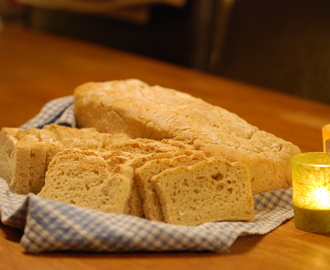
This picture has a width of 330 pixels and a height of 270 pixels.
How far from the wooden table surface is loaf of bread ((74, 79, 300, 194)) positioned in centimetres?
22

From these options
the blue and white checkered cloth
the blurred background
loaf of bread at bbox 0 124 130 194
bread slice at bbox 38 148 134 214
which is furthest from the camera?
the blurred background

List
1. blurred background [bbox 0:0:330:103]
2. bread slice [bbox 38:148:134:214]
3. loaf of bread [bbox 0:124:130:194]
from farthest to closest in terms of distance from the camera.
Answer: blurred background [bbox 0:0:330:103] → loaf of bread [bbox 0:124:130:194] → bread slice [bbox 38:148:134:214]

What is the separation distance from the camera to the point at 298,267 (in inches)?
54.8

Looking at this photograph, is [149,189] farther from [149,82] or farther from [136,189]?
[149,82]

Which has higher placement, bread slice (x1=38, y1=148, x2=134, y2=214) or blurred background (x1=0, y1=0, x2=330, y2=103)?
blurred background (x1=0, y1=0, x2=330, y2=103)

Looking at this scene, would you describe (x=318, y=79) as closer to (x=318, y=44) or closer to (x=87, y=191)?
(x=318, y=44)

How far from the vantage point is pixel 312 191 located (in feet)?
5.14

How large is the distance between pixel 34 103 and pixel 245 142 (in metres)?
1.69

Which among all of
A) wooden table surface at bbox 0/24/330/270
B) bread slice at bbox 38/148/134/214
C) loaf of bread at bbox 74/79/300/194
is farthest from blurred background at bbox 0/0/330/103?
bread slice at bbox 38/148/134/214

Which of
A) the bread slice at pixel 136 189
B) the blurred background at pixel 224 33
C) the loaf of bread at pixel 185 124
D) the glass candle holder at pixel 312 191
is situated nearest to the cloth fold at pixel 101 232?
the bread slice at pixel 136 189

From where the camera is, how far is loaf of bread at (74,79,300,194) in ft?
5.84

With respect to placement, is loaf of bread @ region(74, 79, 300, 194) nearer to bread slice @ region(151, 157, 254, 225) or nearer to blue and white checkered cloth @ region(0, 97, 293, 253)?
bread slice @ region(151, 157, 254, 225)

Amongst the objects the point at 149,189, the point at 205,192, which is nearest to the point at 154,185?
the point at 149,189

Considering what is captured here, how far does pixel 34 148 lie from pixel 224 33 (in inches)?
135
